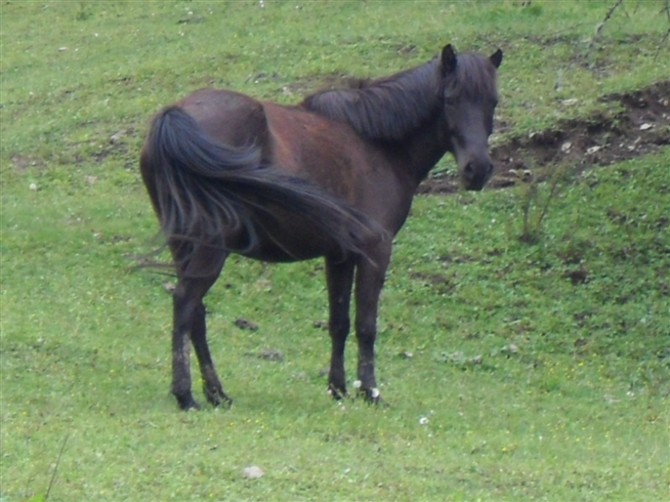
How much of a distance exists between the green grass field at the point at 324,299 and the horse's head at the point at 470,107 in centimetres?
152

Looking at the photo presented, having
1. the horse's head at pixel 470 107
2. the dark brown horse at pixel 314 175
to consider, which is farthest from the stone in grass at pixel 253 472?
the horse's head at pixel 470 107

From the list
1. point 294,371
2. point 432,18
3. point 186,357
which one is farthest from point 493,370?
point 432,18

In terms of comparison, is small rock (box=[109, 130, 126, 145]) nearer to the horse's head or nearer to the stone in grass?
the horse's head

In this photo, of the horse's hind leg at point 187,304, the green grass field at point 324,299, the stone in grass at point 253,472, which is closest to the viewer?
the stone in grass at point 253,472

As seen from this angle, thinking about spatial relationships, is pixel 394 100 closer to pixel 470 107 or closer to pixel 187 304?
pixel 470 107

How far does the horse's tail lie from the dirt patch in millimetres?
6540

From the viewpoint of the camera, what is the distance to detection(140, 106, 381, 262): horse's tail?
7.27 m

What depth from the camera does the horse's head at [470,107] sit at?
8.45 meters

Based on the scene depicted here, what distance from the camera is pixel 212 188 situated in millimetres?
7301

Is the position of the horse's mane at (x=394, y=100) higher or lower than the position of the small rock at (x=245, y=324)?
higher

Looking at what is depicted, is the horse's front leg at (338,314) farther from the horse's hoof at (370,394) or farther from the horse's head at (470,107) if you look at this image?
the horse's head at (470,107)

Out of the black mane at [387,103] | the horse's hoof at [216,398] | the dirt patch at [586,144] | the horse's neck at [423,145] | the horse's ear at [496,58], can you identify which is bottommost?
the dirt patch at [586,144]

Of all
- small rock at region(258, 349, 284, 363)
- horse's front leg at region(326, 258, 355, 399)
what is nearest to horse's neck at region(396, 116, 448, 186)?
horse's front leg at region(326, 258, 355, 399)

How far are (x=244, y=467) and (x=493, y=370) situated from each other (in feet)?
14.9
